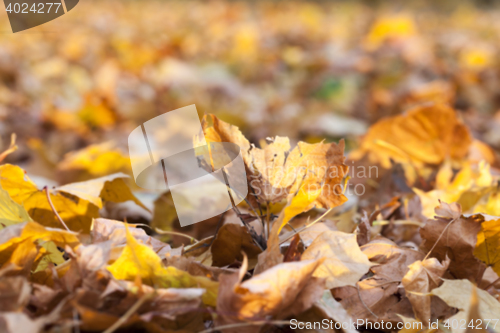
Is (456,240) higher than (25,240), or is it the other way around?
(25,240)

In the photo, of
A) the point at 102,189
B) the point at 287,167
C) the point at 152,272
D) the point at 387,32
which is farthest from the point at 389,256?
the point at 387,32

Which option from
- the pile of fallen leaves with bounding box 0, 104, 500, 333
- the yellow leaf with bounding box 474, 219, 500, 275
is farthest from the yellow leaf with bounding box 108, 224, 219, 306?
the yellow leaf with bounding box 474, 219, 500, 275

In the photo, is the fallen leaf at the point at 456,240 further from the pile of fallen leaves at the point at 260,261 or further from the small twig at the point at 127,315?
the small twig at the point at 127,315

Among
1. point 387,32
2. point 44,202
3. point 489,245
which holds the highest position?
point 44,202

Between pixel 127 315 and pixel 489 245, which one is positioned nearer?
pixel 127 315

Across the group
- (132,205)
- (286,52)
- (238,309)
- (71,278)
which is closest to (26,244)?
(71,278)

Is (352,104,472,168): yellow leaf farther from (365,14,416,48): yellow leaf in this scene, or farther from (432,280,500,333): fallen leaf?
(365,14,416,48): yellow leaf

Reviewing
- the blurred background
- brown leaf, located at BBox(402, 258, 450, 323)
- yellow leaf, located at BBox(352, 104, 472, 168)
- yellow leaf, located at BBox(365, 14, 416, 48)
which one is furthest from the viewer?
yellow leaf, located at BBox(365, 14, 416, 48)

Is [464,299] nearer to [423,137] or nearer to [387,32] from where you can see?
[423,137]
